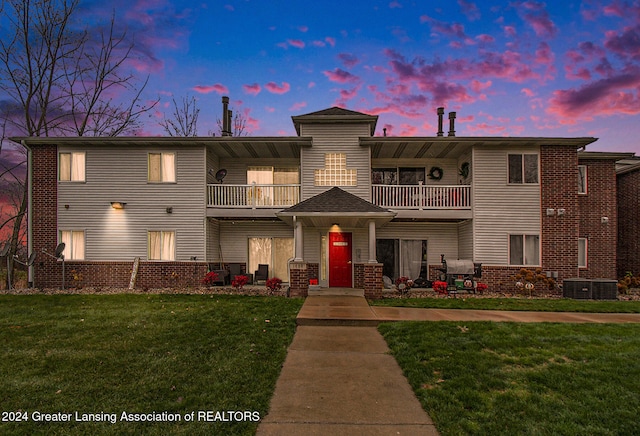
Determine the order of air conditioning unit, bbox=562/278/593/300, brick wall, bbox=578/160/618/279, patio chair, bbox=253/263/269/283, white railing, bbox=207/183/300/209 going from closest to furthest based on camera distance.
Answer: air conditioning unit, bbox=562/278/593/300, white railing, bbox=207/183/300/209, patio chair, bbox=253/263/269/283, brick wall, bbox=578/160/618/279

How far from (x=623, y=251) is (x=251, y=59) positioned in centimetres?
2354

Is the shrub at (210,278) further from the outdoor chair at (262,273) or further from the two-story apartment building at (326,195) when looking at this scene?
the outdoor chair at (262,273)

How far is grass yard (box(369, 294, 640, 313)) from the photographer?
31.0 ft

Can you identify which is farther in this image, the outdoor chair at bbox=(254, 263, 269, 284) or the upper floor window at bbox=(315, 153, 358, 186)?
the outdoor chair at bbox=(254, 263, 269, 284)

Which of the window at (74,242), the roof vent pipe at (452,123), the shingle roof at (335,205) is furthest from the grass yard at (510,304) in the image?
the window at (74,242)

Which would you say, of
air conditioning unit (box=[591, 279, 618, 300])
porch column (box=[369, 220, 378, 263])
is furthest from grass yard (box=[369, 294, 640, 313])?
porch column (box=[369, 220, 378, 263])

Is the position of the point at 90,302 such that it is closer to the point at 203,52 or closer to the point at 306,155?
the point at 306,155

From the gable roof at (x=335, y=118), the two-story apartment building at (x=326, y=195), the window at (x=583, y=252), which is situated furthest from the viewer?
the window at (x=583, y=252)

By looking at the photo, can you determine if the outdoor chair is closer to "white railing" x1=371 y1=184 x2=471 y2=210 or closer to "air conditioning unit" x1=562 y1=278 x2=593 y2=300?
"white railing" x1=371 y1=184 x2=471 y2=210

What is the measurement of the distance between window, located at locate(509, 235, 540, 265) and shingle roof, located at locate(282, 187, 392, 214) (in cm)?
613

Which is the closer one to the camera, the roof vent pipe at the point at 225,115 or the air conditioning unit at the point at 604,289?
the air conditioning unit at the point at 604,289

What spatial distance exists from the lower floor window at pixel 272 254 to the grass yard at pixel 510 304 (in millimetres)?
5442

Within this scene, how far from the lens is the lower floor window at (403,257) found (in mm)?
14227

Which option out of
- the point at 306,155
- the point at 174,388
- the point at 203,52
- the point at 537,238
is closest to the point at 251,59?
the point at 203,52
